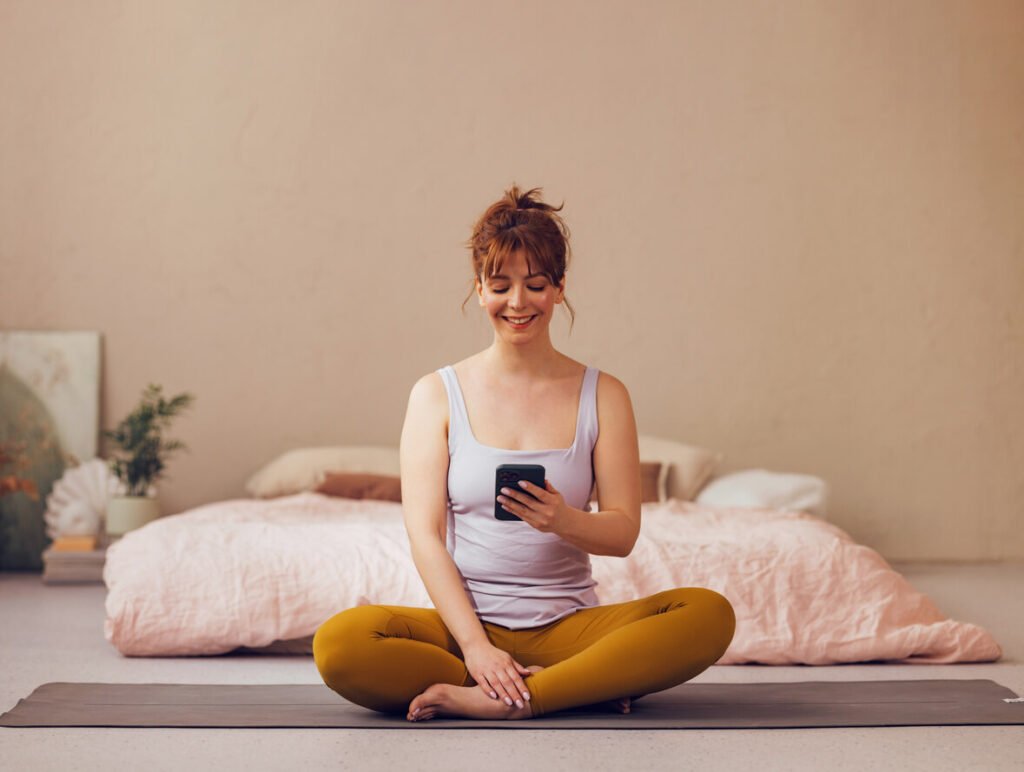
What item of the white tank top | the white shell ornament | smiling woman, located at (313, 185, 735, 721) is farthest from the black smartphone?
the white shell ornament

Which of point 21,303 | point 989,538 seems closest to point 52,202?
point 21,303

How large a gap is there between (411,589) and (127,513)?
5.92 ft

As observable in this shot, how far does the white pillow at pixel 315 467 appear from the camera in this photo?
469 centimetres

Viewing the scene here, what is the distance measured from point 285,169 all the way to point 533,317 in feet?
10.4

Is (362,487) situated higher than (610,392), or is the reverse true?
(610,392)

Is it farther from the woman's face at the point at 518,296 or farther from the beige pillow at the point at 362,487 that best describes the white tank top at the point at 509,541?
the beige pillow at the point at 362,487

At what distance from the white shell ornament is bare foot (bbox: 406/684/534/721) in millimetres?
2716

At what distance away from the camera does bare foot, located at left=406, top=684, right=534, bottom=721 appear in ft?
6.84

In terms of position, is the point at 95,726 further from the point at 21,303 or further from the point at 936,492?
the point at 936,492

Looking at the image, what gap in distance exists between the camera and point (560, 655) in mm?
2193

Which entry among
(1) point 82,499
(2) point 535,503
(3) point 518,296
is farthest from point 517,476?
(1) point 82,499

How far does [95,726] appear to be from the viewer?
215 cm

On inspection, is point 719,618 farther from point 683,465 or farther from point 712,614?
point 683,465

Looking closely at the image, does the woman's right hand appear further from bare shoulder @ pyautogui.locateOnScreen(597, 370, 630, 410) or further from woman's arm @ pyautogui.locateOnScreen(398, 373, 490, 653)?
bare shoulder @ pyautogui.locateOnScreen(597, 370, 630, 410)
